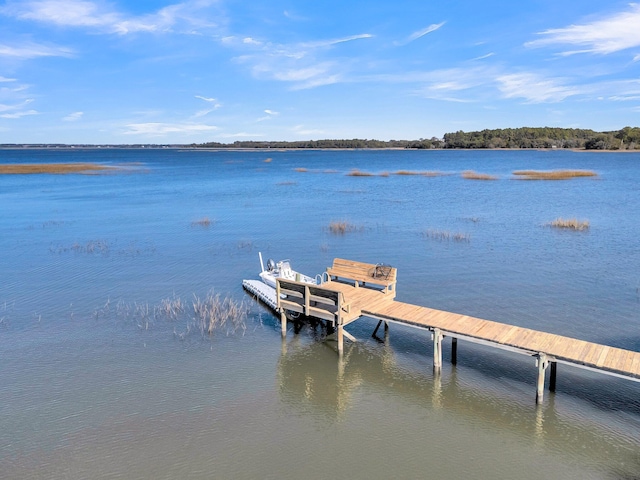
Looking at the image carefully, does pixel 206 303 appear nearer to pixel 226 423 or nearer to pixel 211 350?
pixel 211 350

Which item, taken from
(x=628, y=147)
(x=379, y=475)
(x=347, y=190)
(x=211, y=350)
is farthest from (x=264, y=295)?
(x=628, y=147)

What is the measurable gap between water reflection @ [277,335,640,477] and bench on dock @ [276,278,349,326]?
1014 millimetres

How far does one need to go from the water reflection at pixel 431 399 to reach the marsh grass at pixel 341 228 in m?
15.6

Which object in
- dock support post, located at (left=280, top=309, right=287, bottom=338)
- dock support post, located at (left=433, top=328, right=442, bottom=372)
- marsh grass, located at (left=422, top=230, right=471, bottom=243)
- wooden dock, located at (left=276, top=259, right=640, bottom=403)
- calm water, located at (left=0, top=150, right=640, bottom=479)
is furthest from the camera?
marsh grass, located at (left=422, top=230, right=471, bottom=243)

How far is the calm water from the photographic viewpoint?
8.57 metres

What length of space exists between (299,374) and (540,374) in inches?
212

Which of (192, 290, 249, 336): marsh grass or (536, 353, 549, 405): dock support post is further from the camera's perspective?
(192, 290, 249, 336): marsh grass

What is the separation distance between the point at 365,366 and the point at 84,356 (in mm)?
7196

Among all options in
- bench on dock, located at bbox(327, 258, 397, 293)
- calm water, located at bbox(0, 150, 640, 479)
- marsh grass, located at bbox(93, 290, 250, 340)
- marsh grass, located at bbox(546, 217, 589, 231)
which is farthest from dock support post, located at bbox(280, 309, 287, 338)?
marsh grass, located at bbox(546, 217, 589, 231)

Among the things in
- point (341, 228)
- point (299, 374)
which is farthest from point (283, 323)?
point (341, 228)

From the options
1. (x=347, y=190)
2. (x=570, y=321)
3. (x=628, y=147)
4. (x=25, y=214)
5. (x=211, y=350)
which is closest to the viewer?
(x=211, y=350)

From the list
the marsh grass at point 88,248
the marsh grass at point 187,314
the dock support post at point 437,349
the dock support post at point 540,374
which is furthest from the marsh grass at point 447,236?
the marsh grass at point 88,248

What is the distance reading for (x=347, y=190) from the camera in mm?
53188

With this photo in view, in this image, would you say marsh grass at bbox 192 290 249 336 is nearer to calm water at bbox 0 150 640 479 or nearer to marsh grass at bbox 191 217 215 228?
calm water at bbox 0 150 640 479
